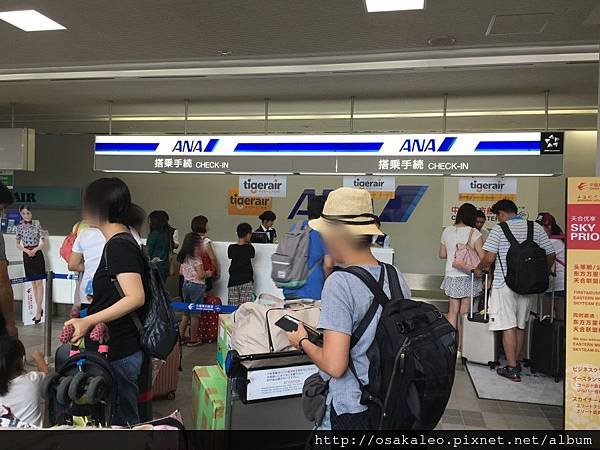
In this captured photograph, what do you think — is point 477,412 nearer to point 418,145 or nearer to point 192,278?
point 418,145

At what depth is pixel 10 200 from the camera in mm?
2721

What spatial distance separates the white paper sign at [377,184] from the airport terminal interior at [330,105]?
0.03 meters

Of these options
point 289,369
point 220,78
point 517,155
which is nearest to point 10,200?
point 289,369

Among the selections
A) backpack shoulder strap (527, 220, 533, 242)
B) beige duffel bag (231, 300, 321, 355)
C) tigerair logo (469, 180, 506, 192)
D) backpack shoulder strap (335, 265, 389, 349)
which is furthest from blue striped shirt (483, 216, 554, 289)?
backpack shoulder strap (335, 265, 389, 349)

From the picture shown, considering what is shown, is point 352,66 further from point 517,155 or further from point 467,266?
point 467,266

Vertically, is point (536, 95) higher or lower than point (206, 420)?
higher

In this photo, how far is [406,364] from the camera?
137 cm

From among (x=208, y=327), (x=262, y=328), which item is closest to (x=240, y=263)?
(x=208, y=327)

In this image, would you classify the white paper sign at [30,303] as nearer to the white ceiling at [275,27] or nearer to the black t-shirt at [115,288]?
the white ceiling at [275,27]

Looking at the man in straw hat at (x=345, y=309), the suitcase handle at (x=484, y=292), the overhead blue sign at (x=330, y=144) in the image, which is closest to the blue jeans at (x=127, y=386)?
the man in straw hat at (x=345, y=309)

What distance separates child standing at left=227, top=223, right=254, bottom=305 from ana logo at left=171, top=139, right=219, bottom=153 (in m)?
0.98

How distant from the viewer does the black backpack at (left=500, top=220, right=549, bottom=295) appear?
4.30m

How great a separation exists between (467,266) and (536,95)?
2116mm

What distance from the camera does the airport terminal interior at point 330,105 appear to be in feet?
11.5
